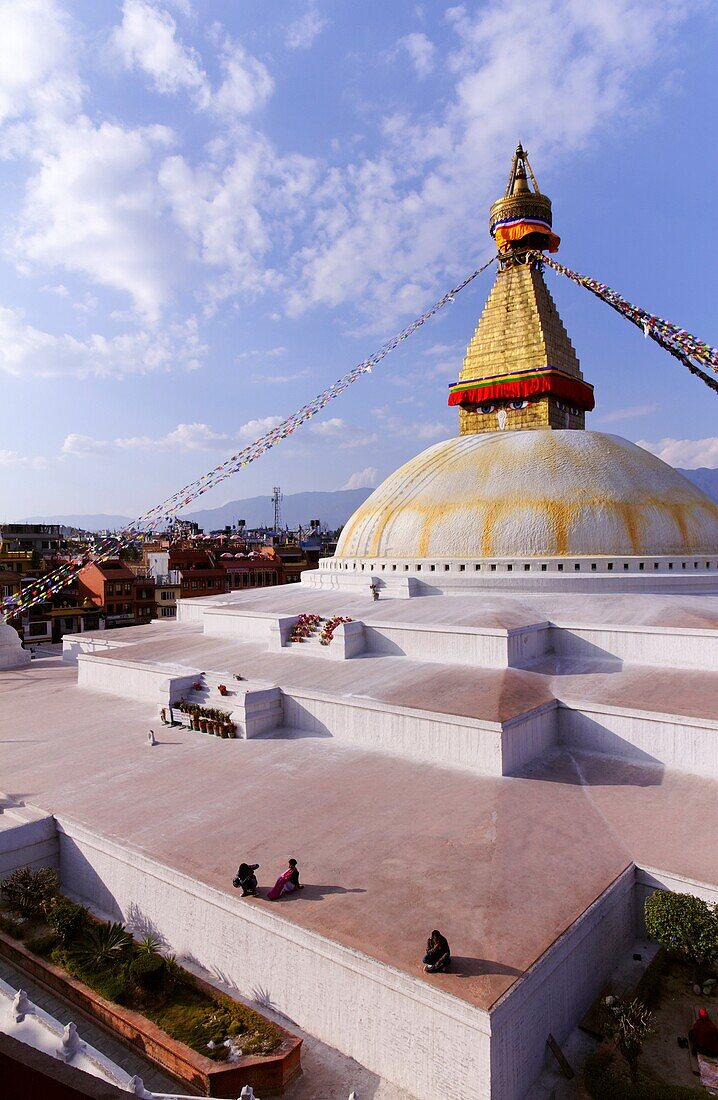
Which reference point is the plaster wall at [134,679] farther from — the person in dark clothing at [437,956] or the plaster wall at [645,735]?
the person in dark clothing at [437,956]

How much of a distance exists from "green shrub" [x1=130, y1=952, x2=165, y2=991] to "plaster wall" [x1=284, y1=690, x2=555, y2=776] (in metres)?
4.05

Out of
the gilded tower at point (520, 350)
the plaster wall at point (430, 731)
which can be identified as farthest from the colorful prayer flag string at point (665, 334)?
the plaster wall at point (430, 731)

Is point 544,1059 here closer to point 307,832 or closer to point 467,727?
point 307,832

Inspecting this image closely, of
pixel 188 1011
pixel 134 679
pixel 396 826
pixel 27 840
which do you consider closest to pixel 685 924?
pixel 396 826

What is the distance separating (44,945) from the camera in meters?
5.75

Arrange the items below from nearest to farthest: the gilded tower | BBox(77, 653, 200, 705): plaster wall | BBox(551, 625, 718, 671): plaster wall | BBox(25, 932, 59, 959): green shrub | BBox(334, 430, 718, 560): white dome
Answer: BBox(25, 932, 59, 959): green shrub < BBox(551, 625, 718, 671): plaster wall < BBox(77, 653, 200, 705): plaster wall < BBox(334, 430, 718, 560): white dome < the gilded tower

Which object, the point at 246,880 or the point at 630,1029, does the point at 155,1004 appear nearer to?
the point at 246,880

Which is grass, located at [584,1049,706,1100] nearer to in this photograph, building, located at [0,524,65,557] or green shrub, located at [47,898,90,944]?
green shrub, located at [47,898,90,944]

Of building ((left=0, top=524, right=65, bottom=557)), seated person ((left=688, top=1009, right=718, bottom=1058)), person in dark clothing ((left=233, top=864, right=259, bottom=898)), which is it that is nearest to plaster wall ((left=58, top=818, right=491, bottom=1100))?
person in dark clothing ((left=233, top=864, right=259, bottom=898))

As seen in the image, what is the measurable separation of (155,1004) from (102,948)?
87 centimetres

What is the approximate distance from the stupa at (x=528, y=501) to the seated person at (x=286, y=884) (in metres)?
9.07

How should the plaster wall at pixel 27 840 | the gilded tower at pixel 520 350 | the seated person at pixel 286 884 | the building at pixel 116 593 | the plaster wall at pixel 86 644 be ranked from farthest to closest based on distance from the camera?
the building at pixel 116 593, the gilded tower at pixel 520 350, the plaster wall at pixel 86 644, the plaster wall at pixel 27 840, the seated person at pixel 286 884

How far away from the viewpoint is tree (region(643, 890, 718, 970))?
16.3ft

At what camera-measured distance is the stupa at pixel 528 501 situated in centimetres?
1345
